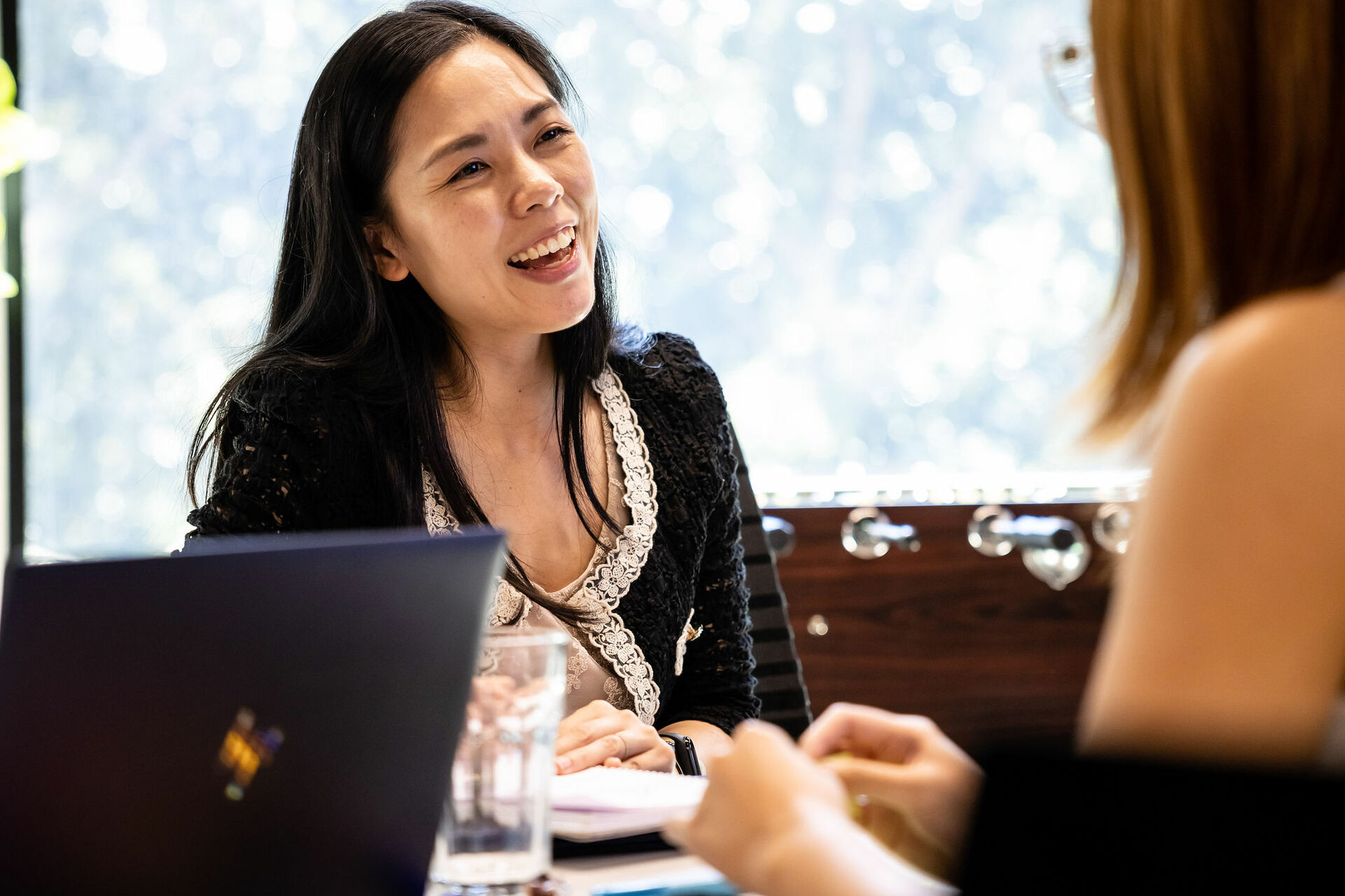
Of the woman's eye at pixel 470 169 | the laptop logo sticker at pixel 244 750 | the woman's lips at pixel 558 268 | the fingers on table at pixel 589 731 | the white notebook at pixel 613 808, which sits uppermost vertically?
the woman's eye at pixel 470 169

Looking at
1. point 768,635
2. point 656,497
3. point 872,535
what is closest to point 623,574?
point 656,497

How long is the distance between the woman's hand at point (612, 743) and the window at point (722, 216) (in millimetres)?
1363

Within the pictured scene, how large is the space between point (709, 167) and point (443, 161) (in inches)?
47.2

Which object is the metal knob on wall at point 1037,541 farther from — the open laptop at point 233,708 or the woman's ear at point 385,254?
the open laptop at point 233,708

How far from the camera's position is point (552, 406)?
1802 mm

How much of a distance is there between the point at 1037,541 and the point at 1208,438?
159 centimetres

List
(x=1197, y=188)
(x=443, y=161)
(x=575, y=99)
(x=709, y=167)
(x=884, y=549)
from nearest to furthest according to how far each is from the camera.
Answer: (x=1197, y=188)
(x=443, y=161)
(x=575, y=99)
(x=884, y=549)
(x=709, y=167)

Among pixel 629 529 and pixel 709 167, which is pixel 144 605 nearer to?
pixel 629 529

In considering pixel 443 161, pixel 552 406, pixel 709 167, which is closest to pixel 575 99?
pixel 443 161

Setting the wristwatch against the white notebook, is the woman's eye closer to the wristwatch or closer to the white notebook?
the wristwatch

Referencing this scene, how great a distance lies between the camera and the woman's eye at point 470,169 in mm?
1683

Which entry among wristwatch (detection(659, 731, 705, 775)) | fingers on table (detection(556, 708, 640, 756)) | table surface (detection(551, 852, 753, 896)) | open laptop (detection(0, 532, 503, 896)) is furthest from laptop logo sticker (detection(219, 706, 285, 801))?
wristwatch (detection(659, 731, 705, 775))

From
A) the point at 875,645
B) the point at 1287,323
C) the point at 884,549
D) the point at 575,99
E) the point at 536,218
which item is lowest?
the point at 875,645

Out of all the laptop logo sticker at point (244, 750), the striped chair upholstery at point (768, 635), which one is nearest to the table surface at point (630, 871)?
the laptop logo sticker at point (244, 750)
